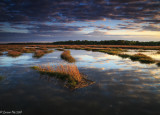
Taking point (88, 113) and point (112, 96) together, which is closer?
point (88, 113)

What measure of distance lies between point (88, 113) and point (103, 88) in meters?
3.99

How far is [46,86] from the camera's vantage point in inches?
436

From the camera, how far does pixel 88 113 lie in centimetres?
712

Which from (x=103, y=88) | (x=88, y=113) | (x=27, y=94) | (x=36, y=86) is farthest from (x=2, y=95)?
(x=103, y=88)

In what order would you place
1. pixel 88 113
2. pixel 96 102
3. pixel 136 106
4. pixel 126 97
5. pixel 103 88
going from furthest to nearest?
pixel 103 88, pixel 126 97, pixel 96 102, pixel 136 106, pixel 88 113

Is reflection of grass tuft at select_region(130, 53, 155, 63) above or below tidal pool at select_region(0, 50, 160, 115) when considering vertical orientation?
above

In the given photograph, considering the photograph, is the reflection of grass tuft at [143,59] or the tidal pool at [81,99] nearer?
the tidal pool at [81,99]

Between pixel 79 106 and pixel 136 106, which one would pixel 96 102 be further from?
pixel 136 106

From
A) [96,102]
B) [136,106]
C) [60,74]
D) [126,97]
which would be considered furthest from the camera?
[60,74]

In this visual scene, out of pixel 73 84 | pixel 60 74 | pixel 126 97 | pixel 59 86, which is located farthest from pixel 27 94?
pixel 126 97

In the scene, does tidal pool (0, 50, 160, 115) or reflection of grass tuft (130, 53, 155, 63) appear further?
reflection of grass tuft (130, 53, 155, 63)

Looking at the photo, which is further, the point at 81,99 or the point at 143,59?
the point at 143,59

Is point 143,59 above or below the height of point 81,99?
above

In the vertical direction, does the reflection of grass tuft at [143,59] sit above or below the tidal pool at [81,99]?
above
